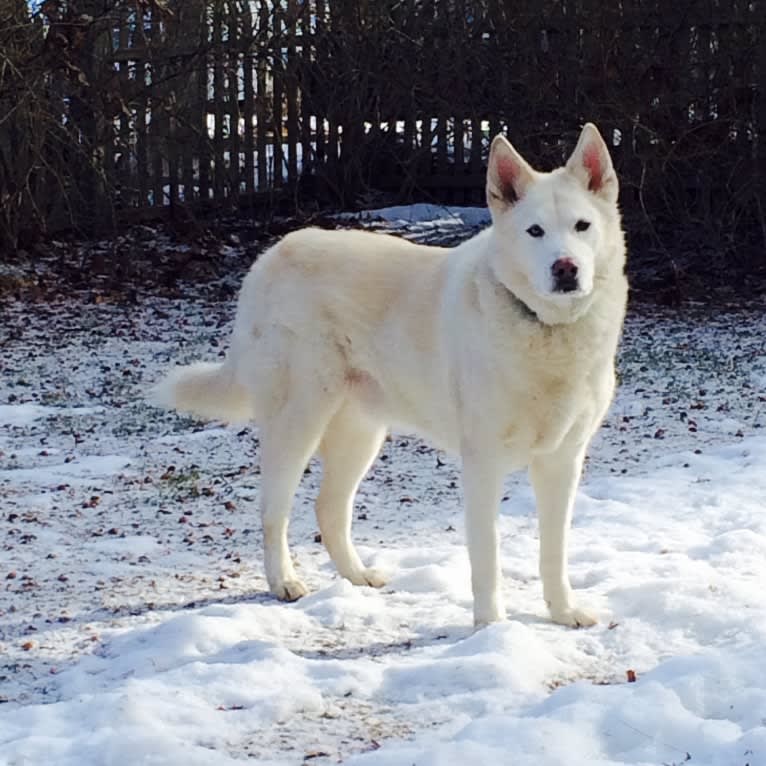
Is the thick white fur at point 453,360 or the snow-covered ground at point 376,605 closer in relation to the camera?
the snow-covered ground at point 376,605

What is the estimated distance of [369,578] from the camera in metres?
4.68

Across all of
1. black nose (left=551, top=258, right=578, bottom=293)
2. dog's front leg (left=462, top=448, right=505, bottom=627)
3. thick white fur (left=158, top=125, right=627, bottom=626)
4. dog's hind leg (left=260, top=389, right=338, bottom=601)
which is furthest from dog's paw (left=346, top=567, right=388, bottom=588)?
black nose (left=551, top=258, right=578, bottom=293)

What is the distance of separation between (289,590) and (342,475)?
503 mm

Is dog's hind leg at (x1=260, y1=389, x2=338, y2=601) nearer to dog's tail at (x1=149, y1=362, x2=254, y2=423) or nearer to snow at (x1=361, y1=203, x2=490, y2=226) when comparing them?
dog's tail at (x1=149, y1=362, x2=254, y2=423)

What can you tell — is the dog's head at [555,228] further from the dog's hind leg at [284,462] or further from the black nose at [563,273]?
the dog's hind leg at [284,462]

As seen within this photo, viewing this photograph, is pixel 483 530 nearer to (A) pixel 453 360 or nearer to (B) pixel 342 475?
(A) pixel 453 360

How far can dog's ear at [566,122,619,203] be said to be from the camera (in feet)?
13.5

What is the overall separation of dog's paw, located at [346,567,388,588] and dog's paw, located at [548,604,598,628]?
69cm

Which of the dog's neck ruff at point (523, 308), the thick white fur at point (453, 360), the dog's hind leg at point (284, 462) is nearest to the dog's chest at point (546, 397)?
the thick white fur at point (453, 360)

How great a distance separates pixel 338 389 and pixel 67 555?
48.2 inches

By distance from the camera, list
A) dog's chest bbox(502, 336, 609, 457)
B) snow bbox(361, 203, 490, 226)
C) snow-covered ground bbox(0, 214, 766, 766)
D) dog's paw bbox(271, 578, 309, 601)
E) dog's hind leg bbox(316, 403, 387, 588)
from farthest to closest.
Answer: snow bbox(361, 203, 490, 226) → dog's hind leg bbox(316, 403, 387, 588) → dog's paw bbox(271, 578, 309, 601) → dog's chest bbox(502, 336, 609, 457) → snow-covered ground bbox(0, 214, 766, 766)

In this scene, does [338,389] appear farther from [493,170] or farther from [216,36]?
[216,36]

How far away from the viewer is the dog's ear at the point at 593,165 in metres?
4.11

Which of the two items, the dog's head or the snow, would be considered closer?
the dog's head
